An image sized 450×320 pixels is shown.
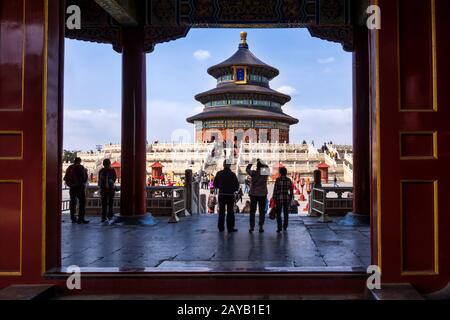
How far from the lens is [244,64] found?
42906 millimetres

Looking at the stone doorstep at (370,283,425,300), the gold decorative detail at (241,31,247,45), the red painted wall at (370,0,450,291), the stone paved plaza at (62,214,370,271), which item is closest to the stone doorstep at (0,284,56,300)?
the stone paved plaza at (62,214,370,271)

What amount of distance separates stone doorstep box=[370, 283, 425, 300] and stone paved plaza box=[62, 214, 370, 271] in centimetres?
45

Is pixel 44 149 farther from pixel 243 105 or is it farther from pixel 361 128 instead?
pixel 243 105

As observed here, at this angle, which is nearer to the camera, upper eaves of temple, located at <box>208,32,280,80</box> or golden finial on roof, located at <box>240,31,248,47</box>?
upper eaves of temple, located at <box>208,32,280,80</box>

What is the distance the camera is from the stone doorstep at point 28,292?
344 cm

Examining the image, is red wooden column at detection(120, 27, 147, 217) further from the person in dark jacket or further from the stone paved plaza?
the person in dark jacket

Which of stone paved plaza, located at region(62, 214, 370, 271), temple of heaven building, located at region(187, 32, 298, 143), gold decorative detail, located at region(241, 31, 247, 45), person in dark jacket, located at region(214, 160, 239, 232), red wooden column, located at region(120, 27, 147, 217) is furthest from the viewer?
gold decorative detail, located at region(241, 31, 247, 45)

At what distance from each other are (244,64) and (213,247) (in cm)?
3820

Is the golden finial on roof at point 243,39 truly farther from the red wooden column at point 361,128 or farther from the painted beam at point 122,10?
the painted beam at point 122,10

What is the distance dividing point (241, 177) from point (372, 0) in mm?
25174

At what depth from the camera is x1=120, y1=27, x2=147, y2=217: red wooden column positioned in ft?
28.0

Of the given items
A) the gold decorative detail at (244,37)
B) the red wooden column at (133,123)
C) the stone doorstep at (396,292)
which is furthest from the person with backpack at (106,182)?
the gold decorative detail at (244,37)
